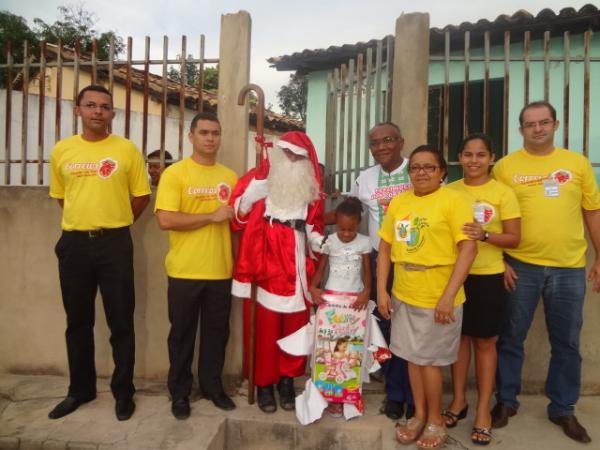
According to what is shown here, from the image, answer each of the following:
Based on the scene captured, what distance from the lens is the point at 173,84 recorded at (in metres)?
5.72

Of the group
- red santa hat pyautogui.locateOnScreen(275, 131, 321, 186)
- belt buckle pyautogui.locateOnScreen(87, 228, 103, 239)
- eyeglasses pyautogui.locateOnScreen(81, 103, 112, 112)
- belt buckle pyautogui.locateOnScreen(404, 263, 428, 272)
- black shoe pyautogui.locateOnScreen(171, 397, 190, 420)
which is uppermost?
eyeglasses pyautogui.locateOnScreen(81, 103, 112, 112)

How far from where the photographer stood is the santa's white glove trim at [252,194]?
324cm

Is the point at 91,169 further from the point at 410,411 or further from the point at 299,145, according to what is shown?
the point at 410,411

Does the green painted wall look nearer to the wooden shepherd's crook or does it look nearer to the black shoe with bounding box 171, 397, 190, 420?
the wooden shepherd's crook

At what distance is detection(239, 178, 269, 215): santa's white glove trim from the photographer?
3238 millimetres

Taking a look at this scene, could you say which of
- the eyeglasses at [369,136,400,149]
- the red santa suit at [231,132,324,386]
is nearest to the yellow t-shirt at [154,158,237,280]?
the red santa suit at [231,132,324,386]

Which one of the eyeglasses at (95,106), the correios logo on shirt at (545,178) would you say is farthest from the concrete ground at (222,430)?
the eyeglasses at (95,106)

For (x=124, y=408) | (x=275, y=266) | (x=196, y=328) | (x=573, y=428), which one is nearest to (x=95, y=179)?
(x=196, y=328)

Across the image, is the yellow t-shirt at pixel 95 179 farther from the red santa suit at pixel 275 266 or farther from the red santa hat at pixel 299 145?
the red santa hat at pixel 299 145

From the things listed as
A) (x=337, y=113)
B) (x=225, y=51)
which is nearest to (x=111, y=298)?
(x=225, y=51)

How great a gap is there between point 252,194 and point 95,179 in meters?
1.05

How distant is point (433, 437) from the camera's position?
279 cm

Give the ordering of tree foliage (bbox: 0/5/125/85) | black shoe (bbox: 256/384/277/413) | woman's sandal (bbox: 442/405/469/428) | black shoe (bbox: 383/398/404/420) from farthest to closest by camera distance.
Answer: tree foliage (bbox: 0/5/125/85), black shoe (bbox: 256/384/277/413), black shoe (bbox: 383/398/404/420), woman's sandal (bbox: 442/405/469/428)

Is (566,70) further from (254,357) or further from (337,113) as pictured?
(254,357)
